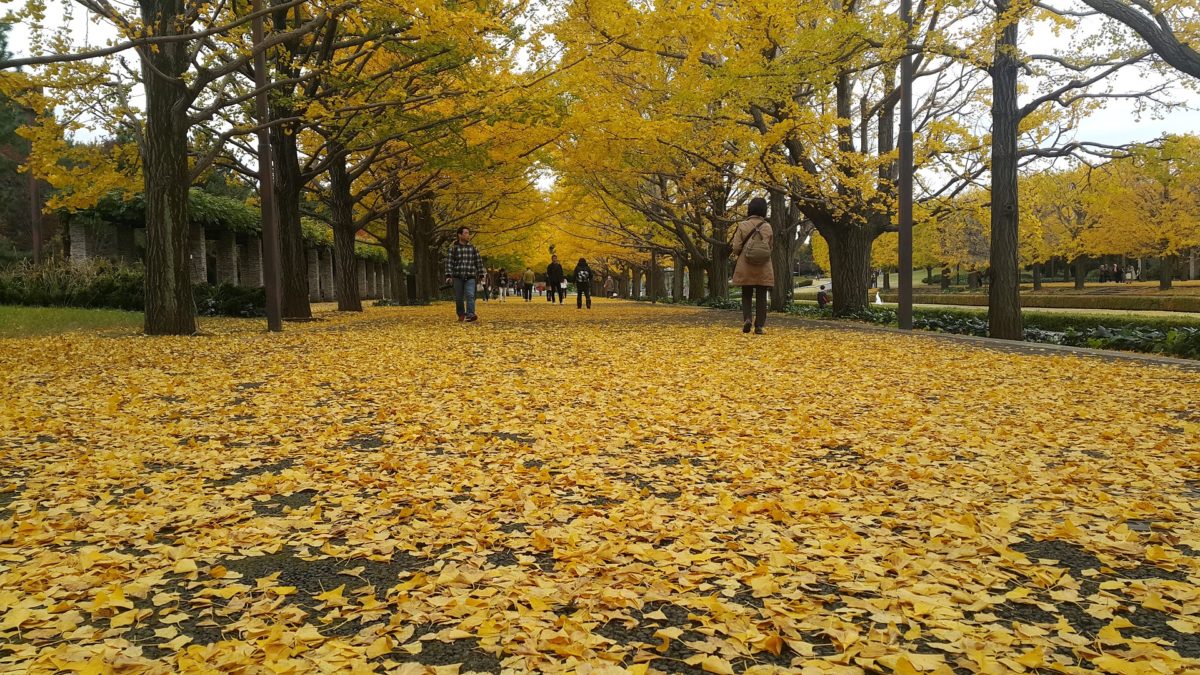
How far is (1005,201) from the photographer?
38.0ft

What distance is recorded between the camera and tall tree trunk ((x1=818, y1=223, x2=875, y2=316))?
15641 millimetres

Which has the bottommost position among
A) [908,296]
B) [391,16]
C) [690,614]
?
[690,614]

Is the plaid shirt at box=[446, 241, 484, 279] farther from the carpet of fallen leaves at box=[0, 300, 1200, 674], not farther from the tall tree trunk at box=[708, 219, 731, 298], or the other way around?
the tall tree trunk at box=[708, 219, 731, 298]

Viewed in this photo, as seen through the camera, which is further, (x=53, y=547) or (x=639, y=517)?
(x=639, y=517)

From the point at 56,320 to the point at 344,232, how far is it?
6.83m

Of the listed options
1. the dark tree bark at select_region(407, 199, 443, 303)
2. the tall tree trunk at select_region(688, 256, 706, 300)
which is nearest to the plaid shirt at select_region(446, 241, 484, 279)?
the dark tree bark at select_region(407, 199, 443, 303)

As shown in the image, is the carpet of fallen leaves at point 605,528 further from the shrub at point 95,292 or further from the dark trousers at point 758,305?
the shrub at point 95,292

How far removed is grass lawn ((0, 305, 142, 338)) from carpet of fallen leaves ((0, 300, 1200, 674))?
737cm

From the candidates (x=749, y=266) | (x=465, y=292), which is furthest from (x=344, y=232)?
(x=749, y=266)

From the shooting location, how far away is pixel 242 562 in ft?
9.01

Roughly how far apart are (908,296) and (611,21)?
688 centimetres

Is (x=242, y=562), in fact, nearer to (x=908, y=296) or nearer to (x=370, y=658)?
(x=370, y=658)

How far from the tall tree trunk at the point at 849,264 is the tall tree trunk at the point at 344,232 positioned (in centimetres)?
1141

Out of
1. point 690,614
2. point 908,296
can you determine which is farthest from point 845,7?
point 690,614
